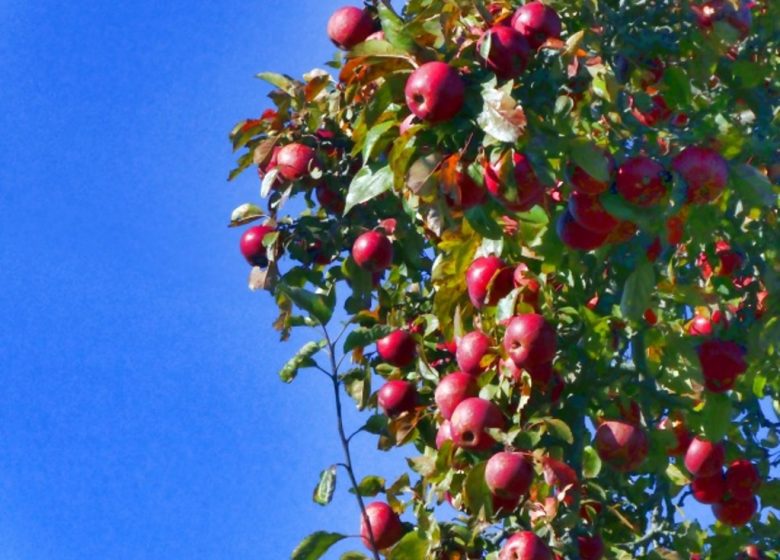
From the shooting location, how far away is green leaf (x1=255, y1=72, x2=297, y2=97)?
4.82 m

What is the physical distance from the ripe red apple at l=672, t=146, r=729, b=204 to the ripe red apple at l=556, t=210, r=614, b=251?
10.1 inches

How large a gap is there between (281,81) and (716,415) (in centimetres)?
178

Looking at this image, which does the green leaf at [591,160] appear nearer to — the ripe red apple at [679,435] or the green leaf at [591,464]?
the green leaf at [591,464]

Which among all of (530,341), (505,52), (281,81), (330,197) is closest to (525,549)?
(530,341)

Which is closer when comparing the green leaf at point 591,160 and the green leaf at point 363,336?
the green leaf at point 591,160

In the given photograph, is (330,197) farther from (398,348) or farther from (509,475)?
(509,475)

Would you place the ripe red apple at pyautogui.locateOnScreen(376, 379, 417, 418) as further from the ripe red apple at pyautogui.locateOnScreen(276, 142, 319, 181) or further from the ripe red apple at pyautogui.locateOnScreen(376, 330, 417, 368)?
the ripe red apple at pyautogui.locateOnScreen(276, 142, 319, 181)

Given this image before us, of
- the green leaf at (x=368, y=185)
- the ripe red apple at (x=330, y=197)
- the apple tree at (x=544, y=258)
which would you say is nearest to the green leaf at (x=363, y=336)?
the apple tree at (x=544, y=258)

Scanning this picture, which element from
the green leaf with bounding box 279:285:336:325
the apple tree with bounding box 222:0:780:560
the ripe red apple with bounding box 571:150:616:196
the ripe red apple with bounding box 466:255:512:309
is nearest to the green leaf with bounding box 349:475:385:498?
the apple tree with bounding box 222:0:780:560

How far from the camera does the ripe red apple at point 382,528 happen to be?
4.35m

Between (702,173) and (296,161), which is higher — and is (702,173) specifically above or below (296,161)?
below

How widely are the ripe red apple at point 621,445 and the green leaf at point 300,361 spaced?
3.01 feet

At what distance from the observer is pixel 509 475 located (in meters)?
3.83

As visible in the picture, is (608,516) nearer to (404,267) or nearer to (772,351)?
(772,351)
